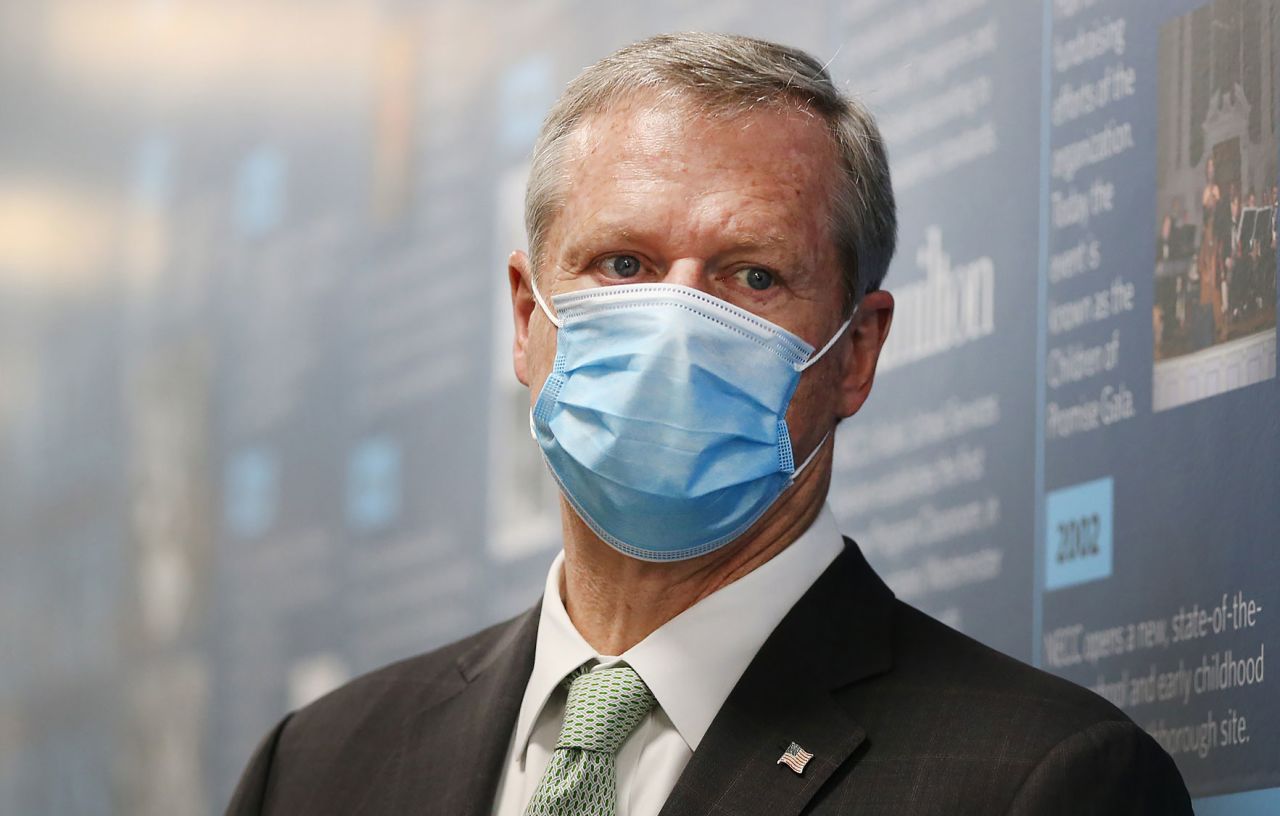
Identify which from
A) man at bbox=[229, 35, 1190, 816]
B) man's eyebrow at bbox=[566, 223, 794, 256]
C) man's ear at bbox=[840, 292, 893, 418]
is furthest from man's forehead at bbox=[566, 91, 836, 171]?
man's ear at bbox=[840, 292, 893, 418]

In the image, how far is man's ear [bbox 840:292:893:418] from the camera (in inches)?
109

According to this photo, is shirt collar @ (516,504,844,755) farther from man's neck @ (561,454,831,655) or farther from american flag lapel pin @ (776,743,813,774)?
american flag lapel pin @ (776,743,813,774)

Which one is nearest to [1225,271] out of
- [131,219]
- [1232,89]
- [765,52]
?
[1232,89]


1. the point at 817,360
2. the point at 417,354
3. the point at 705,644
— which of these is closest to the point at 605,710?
the point at 705,644

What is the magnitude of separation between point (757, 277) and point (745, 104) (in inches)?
9.9

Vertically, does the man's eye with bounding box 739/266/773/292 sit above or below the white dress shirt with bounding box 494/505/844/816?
above

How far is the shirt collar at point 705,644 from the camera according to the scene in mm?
2592

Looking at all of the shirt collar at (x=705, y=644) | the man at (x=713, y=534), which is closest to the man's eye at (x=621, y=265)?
the man at (x=713, y=534)

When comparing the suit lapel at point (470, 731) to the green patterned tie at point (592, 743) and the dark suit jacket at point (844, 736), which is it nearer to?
the dark suit jacket at point (844, 736)

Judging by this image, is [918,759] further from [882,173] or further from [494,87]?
[494,87]

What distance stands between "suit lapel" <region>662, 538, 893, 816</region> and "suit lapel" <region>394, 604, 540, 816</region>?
1.19 ft

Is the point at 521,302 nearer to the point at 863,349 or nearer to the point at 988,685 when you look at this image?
the point at 863,349

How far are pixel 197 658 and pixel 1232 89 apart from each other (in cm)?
331

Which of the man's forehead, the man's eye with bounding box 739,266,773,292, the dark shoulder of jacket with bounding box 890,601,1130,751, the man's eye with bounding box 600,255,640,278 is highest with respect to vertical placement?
the man's forehead
